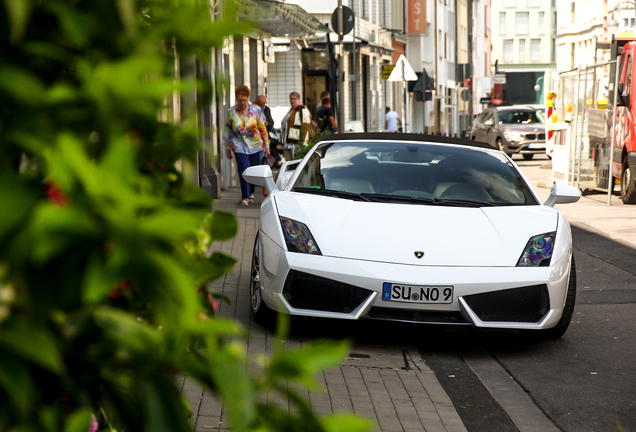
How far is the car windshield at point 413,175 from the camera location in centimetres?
645

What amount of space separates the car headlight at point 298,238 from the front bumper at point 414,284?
0.05 m

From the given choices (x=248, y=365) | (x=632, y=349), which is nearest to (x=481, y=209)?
(x=632, y=349)

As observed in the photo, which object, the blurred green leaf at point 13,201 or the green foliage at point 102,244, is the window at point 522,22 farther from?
the blurred green leaf at point 13,201

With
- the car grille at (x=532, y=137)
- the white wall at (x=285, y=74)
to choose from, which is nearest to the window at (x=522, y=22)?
the car grille at (x=532, y=137)

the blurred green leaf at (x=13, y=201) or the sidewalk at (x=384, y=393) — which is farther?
the sidewalk at (x=384, y=393)

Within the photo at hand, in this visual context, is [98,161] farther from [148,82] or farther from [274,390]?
[274,390]

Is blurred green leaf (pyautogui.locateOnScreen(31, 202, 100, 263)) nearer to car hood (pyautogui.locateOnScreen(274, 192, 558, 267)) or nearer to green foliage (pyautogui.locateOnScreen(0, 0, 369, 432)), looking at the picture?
green foliage (pyautogui.locateOnScreen(0, 0, 369, 432))

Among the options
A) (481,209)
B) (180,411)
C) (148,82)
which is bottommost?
(481,209)

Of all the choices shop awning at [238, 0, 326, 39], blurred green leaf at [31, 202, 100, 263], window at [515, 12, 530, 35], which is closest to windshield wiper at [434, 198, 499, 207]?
blurred green leaf at [31, 202, 100, 263]

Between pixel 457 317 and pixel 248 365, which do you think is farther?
pixel 457 317

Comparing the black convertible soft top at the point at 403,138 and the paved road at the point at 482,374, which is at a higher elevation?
the black convertible soft top at the point at 403,138

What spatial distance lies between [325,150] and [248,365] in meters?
6.23

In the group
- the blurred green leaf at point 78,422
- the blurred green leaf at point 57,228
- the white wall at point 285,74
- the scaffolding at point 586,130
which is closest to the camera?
the blurred green leaf at point 57,228

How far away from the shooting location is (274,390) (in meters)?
0.86
